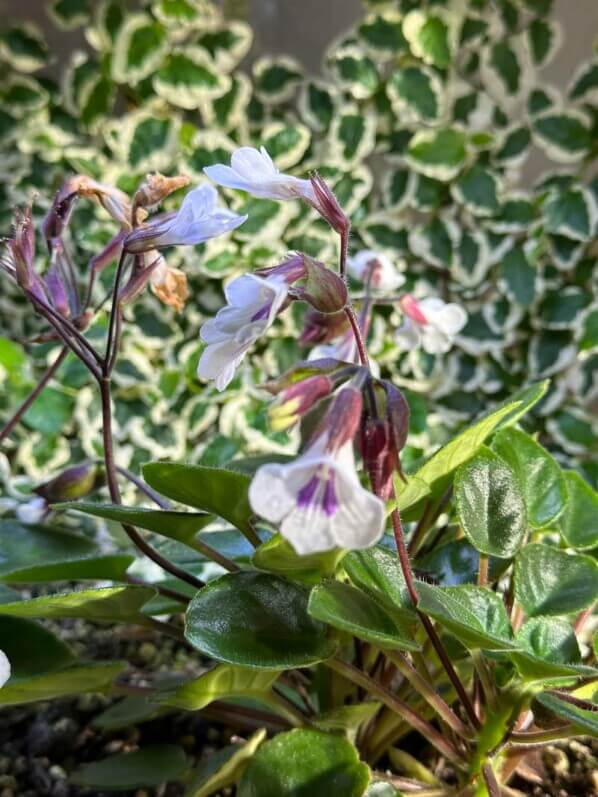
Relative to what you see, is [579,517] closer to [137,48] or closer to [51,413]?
[51,413]

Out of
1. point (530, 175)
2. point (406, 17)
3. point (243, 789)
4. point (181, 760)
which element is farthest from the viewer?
point (530, 175)

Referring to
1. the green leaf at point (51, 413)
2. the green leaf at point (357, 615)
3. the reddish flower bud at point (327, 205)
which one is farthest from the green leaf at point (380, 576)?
the green leaf at point (51, 413)

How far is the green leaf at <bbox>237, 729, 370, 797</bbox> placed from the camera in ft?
1.70

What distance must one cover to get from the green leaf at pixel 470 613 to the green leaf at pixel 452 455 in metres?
0.06

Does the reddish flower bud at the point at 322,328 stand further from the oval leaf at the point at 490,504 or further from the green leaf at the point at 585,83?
the green leaf at the point at 585,83

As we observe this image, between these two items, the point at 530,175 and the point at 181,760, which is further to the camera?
the point at 530,175

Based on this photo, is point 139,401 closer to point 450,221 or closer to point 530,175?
point 450,221

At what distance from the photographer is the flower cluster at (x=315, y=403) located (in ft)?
1.25

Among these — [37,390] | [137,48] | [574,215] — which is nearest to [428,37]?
[574,215]

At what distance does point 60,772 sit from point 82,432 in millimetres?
707

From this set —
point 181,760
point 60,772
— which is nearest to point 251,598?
point 181,760

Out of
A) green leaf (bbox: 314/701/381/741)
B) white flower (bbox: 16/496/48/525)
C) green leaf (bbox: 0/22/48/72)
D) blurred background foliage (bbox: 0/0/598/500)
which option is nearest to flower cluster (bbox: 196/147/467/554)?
green leaf (bbox: 314/701/381/741)

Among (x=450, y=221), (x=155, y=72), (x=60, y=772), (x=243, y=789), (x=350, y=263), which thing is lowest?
(x=60, y=772)

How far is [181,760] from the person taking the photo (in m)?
0.72
